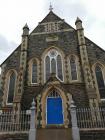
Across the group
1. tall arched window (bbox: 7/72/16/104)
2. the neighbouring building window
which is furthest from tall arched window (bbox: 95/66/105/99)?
tall arched window (bbox: 7/72/16/104)

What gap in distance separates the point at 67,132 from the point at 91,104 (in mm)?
3639

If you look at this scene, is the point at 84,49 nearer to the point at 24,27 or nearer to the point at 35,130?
the point at 24,27

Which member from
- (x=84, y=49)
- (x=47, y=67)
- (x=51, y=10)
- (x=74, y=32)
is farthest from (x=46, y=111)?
(x=51, y=10)

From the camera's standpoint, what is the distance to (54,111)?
1617cm

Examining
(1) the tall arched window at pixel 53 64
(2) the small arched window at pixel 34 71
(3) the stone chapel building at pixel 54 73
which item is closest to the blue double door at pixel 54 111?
(3) the stone chapel building at pixel 54 73

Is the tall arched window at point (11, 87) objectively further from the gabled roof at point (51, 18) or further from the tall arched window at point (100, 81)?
the tall arched window at point (100, 81)

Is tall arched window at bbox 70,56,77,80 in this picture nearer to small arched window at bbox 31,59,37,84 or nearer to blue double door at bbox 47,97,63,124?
blue double door at bbox 47,97,63,124

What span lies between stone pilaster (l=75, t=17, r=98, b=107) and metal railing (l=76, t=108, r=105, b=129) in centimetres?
65

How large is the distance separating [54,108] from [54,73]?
314 cm

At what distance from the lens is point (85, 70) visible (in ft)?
59.8

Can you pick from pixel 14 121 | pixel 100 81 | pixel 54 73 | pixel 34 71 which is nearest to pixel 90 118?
pixel 100 81

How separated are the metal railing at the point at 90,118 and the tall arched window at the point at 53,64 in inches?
169

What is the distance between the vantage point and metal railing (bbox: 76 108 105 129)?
14952 millimetres

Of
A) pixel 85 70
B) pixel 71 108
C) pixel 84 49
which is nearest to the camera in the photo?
pixel 71 108
